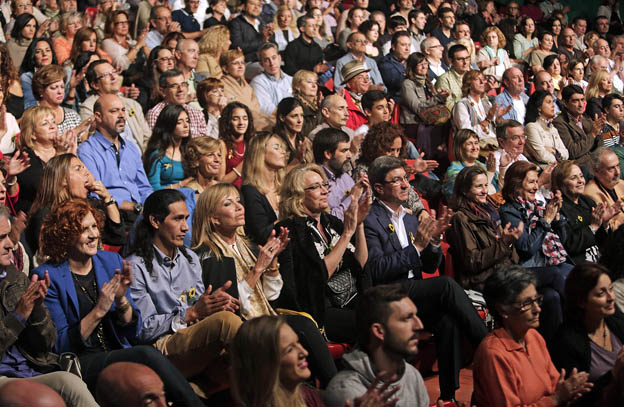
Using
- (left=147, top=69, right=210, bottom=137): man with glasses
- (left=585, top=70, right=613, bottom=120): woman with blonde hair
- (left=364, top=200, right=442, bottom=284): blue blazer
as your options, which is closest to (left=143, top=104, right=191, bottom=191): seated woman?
(left=147, top=69, right=210, bottom=137): man with glasses

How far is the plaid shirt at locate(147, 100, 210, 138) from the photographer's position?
580 centimetres

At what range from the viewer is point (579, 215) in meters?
5.08

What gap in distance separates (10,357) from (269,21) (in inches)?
270

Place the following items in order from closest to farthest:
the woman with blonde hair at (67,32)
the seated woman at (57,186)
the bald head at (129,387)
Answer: the bald head at (129,387) < the seated woman at (57,186) < the woman with blonde hair at (67,32)

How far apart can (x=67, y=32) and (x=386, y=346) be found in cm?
560

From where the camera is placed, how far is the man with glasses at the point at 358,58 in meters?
7.59

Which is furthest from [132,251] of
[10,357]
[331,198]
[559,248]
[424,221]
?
[559,248]

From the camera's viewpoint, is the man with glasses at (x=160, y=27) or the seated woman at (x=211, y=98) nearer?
the seated woman at (x=211, y=98)

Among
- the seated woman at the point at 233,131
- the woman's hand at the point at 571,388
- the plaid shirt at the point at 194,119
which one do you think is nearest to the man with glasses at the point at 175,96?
the plaid shirt at the point at 194,119

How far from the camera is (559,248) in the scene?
15.3ft

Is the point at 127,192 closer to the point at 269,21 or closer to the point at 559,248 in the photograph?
the point at 559,248

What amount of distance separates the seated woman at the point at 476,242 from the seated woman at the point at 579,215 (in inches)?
21.1

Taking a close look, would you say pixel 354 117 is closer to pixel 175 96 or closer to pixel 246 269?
pixel 175 96

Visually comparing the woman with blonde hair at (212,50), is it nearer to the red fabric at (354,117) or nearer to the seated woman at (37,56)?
the red fabric at (354,117)
